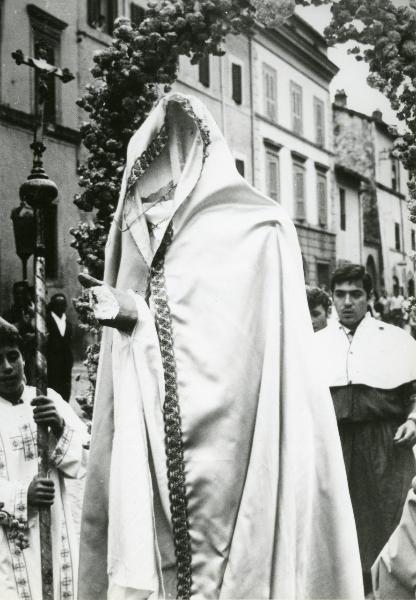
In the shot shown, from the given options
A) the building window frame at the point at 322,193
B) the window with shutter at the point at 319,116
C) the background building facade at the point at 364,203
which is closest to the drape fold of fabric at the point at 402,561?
the background building facade at the point at 364,203

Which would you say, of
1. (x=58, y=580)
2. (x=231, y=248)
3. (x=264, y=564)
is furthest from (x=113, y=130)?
(x=264, y=564)

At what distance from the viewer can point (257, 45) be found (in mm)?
7781

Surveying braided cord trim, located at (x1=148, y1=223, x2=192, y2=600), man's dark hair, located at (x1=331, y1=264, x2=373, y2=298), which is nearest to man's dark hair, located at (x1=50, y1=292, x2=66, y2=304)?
man's dark hair, located at (x1=331, y1=264, x2=373, y2=298)

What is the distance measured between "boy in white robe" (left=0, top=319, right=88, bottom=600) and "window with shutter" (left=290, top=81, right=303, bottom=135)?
4866 mm

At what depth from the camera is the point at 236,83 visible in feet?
28.6

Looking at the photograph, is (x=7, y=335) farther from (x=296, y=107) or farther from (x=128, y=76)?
(x=296, y=107)

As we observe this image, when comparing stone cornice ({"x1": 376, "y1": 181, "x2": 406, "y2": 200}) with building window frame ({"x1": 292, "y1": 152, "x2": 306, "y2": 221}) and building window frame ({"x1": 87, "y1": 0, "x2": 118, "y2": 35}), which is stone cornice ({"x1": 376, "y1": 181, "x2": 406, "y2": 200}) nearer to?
building window frame ({"x1": 292, "y1": 152, "x2": 306, "y2": 221})

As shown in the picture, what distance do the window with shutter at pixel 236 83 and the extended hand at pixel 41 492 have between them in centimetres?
552

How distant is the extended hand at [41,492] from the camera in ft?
10.7

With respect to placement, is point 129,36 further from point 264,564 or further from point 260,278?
point 264,564

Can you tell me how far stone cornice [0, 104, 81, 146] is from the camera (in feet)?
29.6

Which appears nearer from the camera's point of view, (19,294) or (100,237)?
(100,237)

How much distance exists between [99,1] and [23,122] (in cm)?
168

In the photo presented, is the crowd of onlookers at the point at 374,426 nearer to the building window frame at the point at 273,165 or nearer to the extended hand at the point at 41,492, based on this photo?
the extended hand at the point at 41,492
